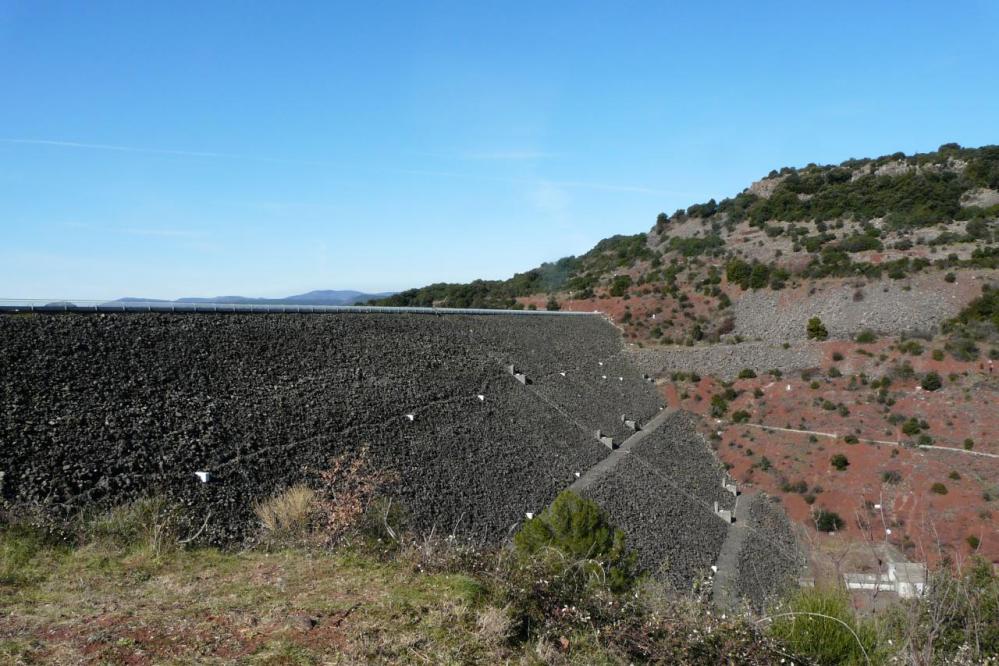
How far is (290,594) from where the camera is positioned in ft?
17.6

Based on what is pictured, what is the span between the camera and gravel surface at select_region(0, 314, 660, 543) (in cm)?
1113

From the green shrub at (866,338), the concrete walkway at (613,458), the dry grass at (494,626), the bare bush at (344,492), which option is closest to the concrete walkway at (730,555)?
the concrete walkway at (613,458)

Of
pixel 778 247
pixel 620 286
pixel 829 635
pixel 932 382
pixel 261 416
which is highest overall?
pixel 778 247

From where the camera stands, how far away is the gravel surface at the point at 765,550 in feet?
54.6

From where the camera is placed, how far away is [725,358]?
3403 cm

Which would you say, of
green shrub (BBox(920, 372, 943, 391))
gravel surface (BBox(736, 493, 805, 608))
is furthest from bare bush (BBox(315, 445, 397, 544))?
green shrub (BBox(920, 372, 943, 391))

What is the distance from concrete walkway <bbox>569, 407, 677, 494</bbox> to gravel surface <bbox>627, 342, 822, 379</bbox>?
199 inches

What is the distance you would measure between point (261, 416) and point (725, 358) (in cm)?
2543

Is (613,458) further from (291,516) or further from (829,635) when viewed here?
(829,635)

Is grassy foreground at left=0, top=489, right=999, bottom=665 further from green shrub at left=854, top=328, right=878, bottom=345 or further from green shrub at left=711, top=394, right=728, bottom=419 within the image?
green shrub at left=854, top=328, right=878, bottom=345

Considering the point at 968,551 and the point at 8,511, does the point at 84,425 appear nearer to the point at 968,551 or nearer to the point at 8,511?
the point at 8,511

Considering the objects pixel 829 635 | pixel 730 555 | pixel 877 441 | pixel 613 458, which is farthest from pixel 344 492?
pixel 877 441

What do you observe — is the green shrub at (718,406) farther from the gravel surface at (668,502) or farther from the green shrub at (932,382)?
the green shrub at (932,382)

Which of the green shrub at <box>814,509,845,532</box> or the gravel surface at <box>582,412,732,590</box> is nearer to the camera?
the gravel surface at <box>582,412,732,590</box>
